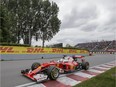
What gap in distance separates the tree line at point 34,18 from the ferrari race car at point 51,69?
1357 inches

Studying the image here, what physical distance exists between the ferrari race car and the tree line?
113ft

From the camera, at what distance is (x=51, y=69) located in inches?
275

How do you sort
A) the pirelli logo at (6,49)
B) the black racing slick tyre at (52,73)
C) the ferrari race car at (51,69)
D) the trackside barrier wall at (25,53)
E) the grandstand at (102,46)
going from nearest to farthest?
the ferrari race car at (51,69) → the black racing slick tyre at (52,73) → the pirelli logo at (6,49) → the trackside barrier wall at (25,53) → the grandstand at (102,46)

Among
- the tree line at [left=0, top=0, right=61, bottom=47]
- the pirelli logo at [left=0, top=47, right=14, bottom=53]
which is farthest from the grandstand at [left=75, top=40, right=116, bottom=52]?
the pirelli logo at [left=0, top=47, right=14, bottom=53]

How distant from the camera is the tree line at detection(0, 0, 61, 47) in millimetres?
43906

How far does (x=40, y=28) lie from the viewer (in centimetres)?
4706

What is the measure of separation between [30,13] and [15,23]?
480 centimetres

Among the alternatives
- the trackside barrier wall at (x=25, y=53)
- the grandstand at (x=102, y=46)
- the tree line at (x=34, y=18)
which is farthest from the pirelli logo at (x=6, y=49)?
the grandstand at (x=102, y=46)

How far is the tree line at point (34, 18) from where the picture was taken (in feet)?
144

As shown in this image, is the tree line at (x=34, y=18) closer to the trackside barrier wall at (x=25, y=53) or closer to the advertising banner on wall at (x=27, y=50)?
the advertising banner on wall at (x=27, y=50)

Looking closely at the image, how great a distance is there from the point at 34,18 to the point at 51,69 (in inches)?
1573

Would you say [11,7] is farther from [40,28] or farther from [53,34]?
[53,34]

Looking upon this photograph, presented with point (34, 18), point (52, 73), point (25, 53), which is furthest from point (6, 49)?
point (34, 18)

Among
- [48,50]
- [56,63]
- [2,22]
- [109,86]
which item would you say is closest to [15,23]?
[2,22]
